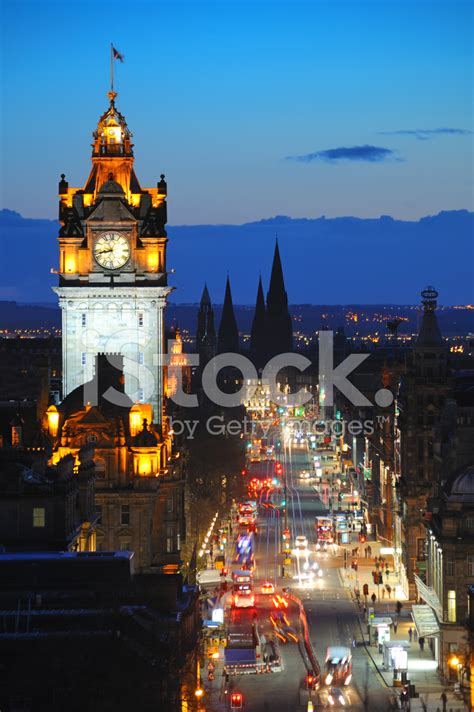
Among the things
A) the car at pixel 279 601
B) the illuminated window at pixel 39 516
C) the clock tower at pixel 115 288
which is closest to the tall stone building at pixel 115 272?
the clock tower at pixel 115 288

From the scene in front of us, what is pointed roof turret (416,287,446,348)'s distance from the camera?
11656 cm

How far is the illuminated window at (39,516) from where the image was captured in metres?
89.8

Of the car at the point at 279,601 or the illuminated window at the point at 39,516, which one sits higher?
the illuminated window at the point at 39,516

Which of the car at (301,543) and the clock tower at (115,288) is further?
the car at (301,543)

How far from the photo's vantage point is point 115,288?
12362 cm

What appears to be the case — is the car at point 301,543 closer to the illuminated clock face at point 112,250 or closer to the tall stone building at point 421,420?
the tall stone building at point 421,420

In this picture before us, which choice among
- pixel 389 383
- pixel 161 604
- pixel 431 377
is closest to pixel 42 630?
pixel 161 604

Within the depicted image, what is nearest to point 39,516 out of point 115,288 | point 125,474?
point 125,474

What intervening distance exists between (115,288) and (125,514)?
18455mm

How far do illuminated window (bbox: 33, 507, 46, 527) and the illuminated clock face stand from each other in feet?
118

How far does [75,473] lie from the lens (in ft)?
325

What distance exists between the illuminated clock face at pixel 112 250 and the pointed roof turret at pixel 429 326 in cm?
1773

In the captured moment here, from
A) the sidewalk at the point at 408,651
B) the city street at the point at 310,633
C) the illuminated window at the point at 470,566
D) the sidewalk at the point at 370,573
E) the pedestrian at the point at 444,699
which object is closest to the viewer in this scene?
the pedestrian at the point at 444,699

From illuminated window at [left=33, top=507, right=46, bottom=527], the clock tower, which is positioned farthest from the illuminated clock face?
illuminated window at [left=33, top=507, right=46, bottom=527]
